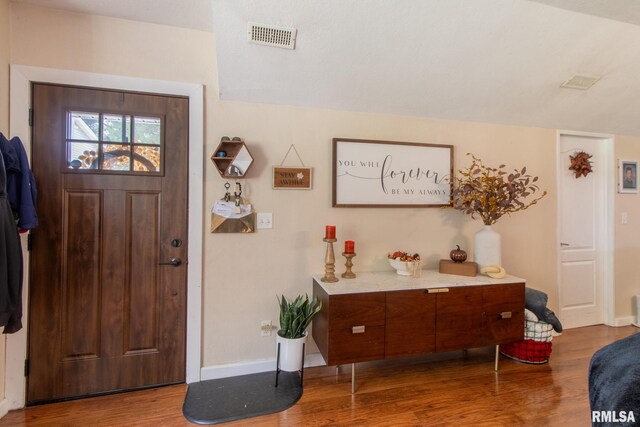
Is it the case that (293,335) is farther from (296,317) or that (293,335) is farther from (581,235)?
(581,235)

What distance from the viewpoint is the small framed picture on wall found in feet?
10.2

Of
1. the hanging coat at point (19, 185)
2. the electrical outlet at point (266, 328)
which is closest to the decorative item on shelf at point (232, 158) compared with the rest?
the hanging coat at point (19, 185)

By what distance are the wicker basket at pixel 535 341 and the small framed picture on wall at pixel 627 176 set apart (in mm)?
2017

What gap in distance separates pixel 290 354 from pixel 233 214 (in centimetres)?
107

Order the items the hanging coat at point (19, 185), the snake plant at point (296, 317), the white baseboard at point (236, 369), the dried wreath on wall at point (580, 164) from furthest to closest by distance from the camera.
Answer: the dried wreath on wall at point (580, 164), the white baseboard at point (236, 369), the snake plant at point (296, 317), the hanging coat at point (19, 185)

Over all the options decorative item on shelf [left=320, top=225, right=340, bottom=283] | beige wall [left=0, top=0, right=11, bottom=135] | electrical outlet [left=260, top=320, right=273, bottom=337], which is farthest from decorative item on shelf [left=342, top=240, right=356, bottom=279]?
beige wall [left=0, top=0, right=11, bottom=135]

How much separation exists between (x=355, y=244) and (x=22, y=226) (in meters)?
2.14

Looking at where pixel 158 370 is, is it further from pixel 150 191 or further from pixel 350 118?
pixel 350 118

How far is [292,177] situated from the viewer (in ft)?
7.41

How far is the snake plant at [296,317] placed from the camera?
78.2 inches

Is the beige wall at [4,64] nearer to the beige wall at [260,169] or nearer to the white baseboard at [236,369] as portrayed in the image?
the beige wall at [260,169]

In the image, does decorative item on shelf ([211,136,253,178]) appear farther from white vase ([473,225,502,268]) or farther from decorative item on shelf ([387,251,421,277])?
white vase ([473,225,502,268])

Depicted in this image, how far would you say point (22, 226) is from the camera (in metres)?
1.63

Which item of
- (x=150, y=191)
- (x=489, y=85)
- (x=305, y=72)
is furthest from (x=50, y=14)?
(x=489, y=85)
